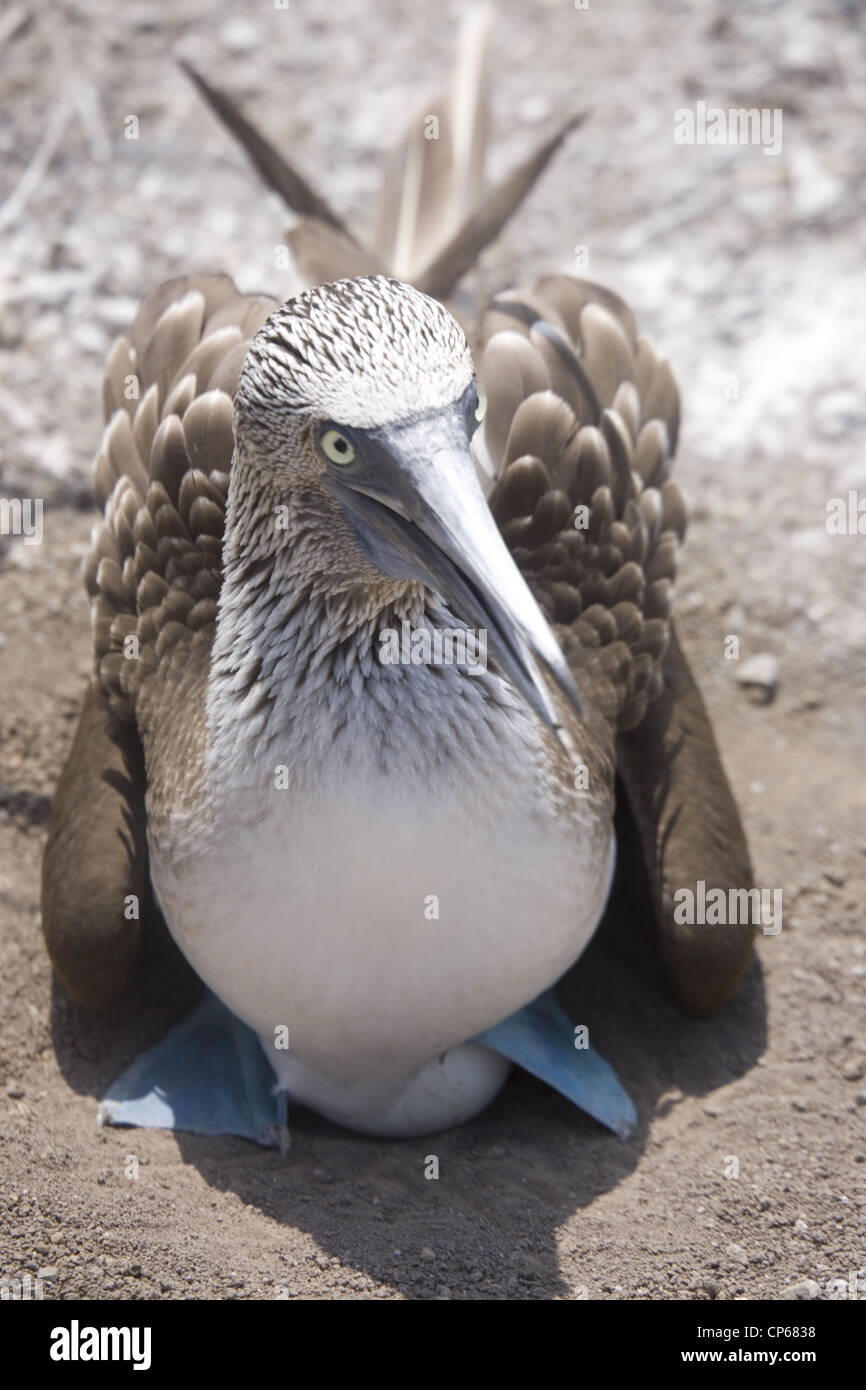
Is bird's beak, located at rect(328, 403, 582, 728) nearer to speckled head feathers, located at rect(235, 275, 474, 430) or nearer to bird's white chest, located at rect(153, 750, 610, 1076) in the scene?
speckled head feathers, located at rect(235, 275, 474, 430)

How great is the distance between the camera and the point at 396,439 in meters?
3.24

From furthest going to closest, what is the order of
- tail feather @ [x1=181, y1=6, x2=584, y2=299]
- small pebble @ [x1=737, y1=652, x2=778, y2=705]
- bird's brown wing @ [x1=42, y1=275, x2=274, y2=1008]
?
small pebble @ [x1=737, y1=652, x2=778, y2=705] → tail feather @ [x1=181, y1=6, x2=584, y2=299] → bird's brown wing @ [x1=42, y1=275, x2=274, y2=1008]

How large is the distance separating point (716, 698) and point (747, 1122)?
74.5 inches

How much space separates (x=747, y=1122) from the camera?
442 centimetres

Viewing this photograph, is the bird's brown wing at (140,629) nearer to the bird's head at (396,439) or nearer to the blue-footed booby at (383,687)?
the blue-footed booby at (383,687)

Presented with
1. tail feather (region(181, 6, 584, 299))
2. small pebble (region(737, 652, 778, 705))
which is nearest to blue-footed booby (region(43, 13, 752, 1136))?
tail feather (region(181, 6, 584, 299))

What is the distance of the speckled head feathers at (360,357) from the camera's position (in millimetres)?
3277

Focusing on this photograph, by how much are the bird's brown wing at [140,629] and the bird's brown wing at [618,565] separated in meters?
0.78

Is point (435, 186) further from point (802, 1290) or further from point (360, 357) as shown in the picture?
point (802, 1290)

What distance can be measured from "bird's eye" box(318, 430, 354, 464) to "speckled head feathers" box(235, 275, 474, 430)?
0.14 ft

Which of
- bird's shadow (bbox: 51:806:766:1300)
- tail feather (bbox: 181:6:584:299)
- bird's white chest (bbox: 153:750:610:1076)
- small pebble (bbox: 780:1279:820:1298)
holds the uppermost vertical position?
tail feather (bbox: 181:6:584:299)

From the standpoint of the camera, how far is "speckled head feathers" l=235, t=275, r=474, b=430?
10.8 ft

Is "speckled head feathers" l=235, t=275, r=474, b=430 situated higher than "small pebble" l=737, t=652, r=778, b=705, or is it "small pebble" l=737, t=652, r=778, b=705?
"speckled head feathers" l=235, t=275, r=474, b=430

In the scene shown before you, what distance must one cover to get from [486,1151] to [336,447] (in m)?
2.05
